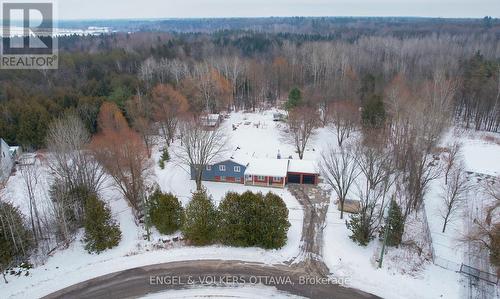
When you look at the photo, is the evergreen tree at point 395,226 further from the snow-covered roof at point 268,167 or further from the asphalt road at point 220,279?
the snow-covered roof at point 268,167

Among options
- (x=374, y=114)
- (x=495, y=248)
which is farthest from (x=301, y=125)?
(x=495, y=248)

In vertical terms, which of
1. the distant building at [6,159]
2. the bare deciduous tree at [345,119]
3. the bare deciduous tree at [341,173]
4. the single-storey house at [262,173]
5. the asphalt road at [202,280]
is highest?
the bare deciduous tree at [345,119]

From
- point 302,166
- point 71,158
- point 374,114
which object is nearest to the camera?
point 71,158

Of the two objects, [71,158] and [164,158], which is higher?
[71,158]

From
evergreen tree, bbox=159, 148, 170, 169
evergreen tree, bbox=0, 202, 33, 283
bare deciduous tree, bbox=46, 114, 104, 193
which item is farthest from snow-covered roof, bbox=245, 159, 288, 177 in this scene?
evergreen tree, bbox=0, 202, 33, 283

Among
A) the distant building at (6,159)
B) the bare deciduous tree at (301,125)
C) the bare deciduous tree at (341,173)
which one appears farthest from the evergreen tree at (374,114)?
the distant building at (6,159)

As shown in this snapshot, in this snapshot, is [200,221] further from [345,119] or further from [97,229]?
[345,119]

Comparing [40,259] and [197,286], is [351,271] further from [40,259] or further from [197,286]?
[40,259]

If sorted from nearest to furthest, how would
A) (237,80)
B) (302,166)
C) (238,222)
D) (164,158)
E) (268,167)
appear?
(238,222), (268,167), (302,166), (164,158), (237,80)
